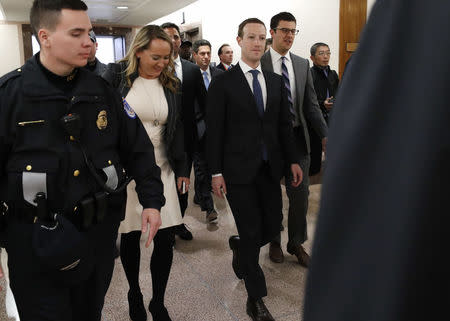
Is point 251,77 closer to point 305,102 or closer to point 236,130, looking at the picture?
A: point 236,130

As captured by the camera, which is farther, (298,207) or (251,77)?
(298,207)

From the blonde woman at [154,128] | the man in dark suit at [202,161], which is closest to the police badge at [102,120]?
the blonde woman at [154,128]

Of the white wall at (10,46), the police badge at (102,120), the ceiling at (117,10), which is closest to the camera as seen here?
the police badge at (102,120)

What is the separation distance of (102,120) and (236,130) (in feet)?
3.31

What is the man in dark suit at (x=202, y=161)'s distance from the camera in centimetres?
370

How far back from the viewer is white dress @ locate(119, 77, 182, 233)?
2.40 meters

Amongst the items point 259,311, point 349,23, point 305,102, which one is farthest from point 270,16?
point 259,311

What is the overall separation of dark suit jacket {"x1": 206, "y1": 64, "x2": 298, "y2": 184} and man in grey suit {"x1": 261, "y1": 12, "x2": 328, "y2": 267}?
24.3 inches

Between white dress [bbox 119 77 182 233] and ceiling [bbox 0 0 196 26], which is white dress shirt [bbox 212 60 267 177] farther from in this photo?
ceiling [bbox 0 0 196 26]

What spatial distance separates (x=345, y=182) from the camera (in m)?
0.32

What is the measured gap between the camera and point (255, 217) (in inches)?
100

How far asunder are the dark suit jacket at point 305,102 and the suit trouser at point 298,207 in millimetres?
169

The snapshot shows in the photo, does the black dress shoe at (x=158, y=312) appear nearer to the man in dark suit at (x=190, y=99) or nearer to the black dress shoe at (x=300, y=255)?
the man in dark suit at (x=190, y=99)

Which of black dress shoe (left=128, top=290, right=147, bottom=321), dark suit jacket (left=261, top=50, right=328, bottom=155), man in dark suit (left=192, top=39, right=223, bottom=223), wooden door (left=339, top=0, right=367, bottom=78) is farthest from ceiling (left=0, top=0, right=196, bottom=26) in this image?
black dress shoe (left=128, top=290, right=147, bottom=321)
